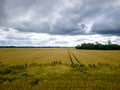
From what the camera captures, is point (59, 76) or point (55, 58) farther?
point (55, 58)

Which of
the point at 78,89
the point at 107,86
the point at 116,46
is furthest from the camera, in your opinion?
the point at 116,46

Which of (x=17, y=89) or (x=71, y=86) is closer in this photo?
(x=17, y=89)

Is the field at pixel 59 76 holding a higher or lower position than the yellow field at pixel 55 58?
lower

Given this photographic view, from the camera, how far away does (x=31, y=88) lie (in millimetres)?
9727

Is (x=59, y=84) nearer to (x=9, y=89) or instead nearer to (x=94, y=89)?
(x=94, y=89)

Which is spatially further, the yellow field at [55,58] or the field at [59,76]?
the yellow field at [55,58]

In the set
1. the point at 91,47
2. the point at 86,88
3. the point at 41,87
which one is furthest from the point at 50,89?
the point at 91,47

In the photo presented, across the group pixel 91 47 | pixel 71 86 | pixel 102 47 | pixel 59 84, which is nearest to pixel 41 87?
pixel 59 84

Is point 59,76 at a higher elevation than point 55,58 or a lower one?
lower

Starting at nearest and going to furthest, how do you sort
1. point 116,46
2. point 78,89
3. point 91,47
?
point 78,89 → point 116,46 → point 91,47

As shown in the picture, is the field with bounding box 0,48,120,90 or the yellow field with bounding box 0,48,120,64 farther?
the yellow field with bounding box 0,48,120,64

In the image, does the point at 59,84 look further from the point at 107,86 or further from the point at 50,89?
the point at 107,86

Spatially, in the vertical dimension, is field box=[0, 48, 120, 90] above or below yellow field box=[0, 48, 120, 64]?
below

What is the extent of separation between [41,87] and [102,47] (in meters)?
122
